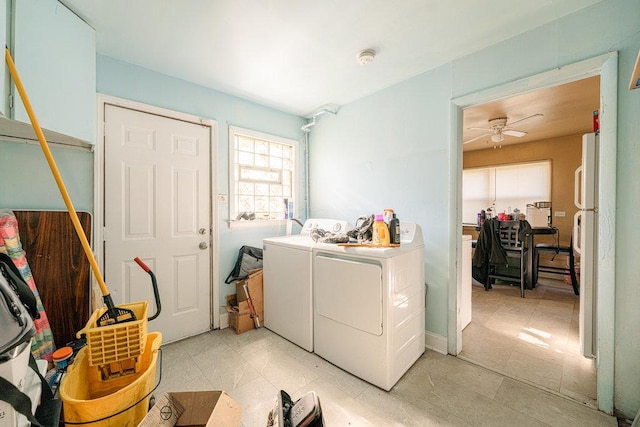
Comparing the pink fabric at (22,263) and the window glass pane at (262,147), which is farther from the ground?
the window glass pane at (262,147)

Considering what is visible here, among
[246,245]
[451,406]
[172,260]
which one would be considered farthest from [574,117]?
[172,260]

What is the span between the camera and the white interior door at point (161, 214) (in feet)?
6.77

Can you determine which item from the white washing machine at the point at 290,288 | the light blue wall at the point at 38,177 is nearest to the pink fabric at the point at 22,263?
the light blue wall at the point at 38,177

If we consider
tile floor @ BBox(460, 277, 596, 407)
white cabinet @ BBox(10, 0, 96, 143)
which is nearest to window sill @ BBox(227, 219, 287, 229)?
white cabinet @ BBox(10, 0, 96, 143)

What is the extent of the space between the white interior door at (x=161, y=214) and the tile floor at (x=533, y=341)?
2.60 meters

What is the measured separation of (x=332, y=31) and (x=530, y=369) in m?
2.93

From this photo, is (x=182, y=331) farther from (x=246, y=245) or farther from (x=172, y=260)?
(x=246, y=245)

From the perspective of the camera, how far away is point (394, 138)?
2.45 m

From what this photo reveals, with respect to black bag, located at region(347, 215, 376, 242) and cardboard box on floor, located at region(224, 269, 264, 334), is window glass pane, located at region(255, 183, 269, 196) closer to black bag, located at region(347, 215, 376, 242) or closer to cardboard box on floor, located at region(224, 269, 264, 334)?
cardboard box on floor, located at region(224, 269, 264, 334)

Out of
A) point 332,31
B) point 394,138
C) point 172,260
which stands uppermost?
point 332,31

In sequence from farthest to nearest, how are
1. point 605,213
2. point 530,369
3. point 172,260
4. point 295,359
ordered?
point 172,260, point 295,359, point 530,369, point 605,213

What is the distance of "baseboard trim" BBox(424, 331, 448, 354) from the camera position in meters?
2.12

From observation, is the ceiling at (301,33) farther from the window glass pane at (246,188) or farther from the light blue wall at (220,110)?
the window glass pane at (246,188)

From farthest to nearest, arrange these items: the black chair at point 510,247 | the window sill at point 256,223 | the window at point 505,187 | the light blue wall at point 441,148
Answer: the window at point 505,187
the black chair at point 510,247
the window sill at point 256,223
the light blue wall at point 441,148
